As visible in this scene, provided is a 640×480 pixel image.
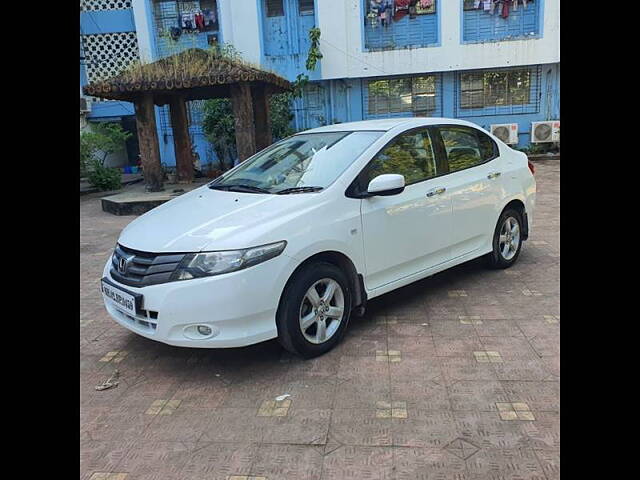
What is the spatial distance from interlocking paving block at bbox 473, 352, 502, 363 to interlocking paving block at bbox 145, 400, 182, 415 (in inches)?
77.4

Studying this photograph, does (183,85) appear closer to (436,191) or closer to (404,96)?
(436,191)

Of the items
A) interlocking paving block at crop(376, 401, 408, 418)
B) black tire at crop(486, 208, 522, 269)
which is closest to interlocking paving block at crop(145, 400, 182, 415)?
interlocking paving block at crop(376, 401, 408, 418)

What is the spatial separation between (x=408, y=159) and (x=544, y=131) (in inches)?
559

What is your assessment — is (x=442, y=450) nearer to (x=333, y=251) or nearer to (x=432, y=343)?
(x=432, y=343)

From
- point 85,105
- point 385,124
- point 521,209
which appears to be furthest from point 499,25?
point 385,124

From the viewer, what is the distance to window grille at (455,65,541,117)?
17.1 metres

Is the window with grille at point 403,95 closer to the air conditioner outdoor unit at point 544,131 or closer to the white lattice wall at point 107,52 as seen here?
the air conditioner outdoor unit at point 544,131

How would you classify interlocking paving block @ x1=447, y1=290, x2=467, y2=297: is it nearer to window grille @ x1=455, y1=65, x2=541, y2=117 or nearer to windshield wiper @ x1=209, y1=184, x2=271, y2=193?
windshield wiper @ x1=209, y1=184, x2=271, y2=193

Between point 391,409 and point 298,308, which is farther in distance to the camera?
point 298,308

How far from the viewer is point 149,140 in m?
11.0

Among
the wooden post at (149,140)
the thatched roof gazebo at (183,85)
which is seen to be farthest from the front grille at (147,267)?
the wooden post at (149,140)

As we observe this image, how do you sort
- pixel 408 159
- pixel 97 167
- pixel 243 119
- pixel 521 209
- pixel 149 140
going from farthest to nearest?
1. pixel 97 167
2. pixel 149 140
3. pixel 243 119
4. pixel 521 209
5. pixel 408 159

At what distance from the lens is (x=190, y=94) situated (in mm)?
12531

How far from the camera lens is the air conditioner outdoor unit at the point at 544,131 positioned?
1638 cm
